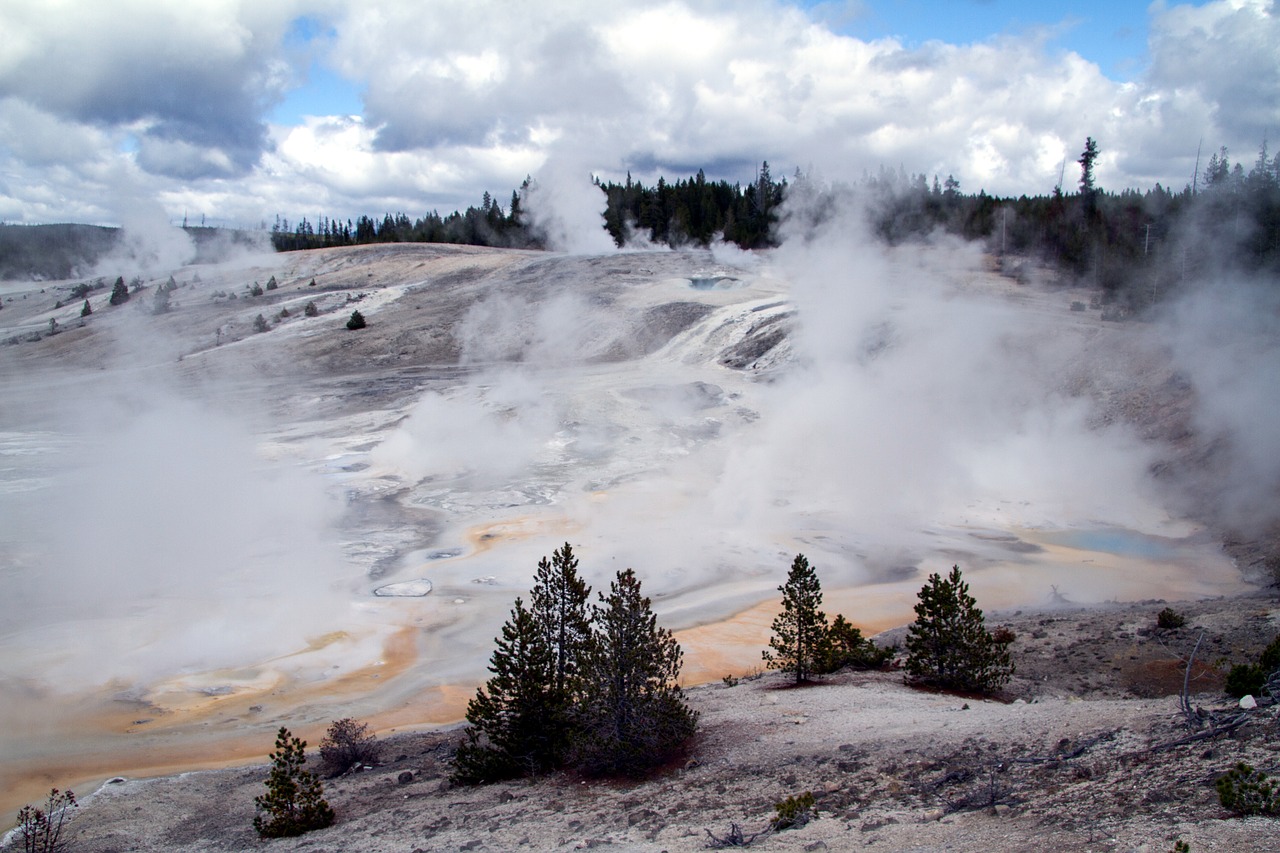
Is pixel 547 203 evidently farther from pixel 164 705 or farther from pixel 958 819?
pixel 958 819

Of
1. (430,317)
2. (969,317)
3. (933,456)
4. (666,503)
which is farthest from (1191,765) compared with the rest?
(430,317)

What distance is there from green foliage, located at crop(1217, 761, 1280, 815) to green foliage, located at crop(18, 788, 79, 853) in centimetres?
931

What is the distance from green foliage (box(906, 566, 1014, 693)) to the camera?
35.8ft

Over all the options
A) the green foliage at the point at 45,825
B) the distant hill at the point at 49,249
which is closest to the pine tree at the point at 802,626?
the green foliage at the point at 45,825

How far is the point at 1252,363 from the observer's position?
2320cm

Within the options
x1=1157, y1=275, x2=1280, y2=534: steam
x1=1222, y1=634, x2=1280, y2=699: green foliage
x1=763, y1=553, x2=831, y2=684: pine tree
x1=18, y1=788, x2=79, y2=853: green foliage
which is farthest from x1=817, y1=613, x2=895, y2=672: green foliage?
x1=1157, y1=275, x2=1280, y2=534: steam

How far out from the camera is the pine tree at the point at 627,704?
9070 mm

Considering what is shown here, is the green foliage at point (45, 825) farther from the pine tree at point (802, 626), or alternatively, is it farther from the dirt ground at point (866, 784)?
the pine tree at point (802, 626)

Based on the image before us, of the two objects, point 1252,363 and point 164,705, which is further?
point 1252,363

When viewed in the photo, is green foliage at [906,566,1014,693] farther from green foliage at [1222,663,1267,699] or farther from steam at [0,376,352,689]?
steam at [0,376,352,689]

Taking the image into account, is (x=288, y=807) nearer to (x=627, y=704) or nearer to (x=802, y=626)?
(x=627, y=704)

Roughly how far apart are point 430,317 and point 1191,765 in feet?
128

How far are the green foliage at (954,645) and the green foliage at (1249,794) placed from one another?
16.7 ft

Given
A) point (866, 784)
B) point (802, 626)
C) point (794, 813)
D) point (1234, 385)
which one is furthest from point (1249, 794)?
point (1234, 385)
